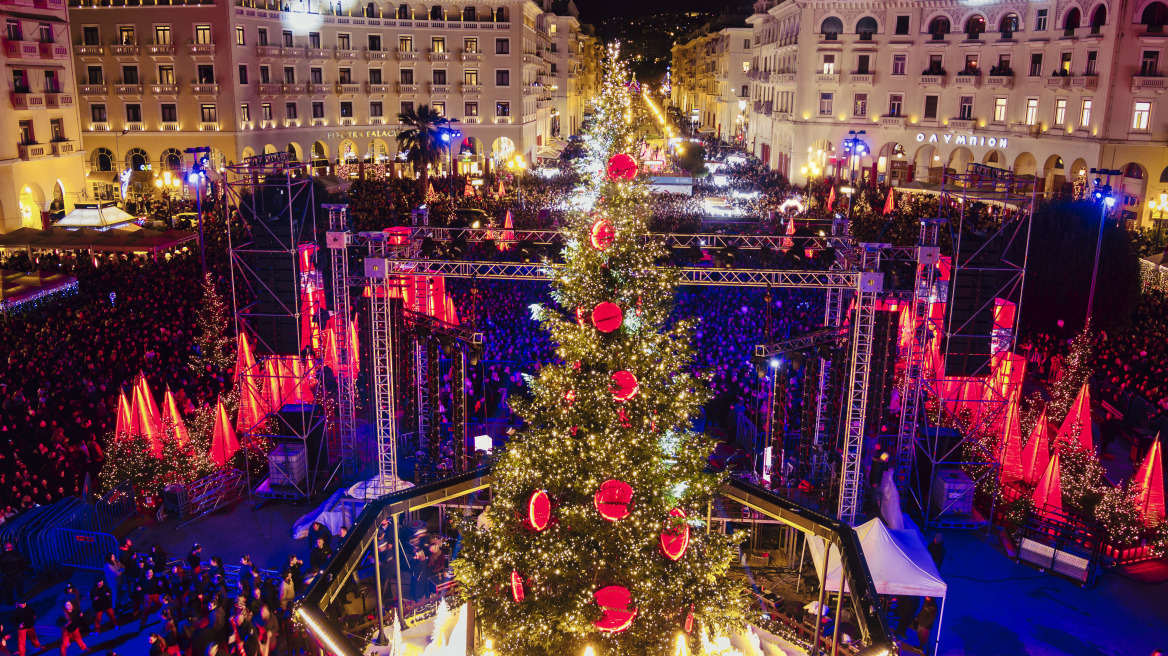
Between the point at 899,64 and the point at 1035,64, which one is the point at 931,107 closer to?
the point at 899,64

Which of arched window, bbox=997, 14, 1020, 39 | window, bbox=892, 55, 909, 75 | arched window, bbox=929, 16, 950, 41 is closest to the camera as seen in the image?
arched window, bbox=997, 14, 1020, 39

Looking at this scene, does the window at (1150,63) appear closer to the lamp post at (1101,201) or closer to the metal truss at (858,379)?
the lamp post at (1101,201)

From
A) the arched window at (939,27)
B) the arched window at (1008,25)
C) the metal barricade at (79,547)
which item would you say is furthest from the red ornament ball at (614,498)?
the arched window at (939,27)

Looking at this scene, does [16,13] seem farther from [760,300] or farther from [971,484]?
[971,484]

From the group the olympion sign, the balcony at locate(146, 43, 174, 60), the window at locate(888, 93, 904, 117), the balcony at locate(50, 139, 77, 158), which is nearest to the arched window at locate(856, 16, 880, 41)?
the window at locate(888, 93, 904, 117)

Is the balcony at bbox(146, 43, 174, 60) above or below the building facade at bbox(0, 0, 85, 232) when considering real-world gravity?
above

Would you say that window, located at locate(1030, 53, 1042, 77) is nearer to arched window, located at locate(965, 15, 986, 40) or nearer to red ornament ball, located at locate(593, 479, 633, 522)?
arched window, located at locate(965, 15, 986, 40)

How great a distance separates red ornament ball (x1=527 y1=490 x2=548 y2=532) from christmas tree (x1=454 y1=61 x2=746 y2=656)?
0.01 m

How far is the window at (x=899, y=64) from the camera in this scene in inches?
1759

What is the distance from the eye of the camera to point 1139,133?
3303cm

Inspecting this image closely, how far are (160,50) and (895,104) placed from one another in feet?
126

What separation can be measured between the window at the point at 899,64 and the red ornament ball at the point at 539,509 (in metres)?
43.5

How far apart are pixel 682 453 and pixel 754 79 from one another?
59254 mm

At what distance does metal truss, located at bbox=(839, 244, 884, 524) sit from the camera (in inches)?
524
